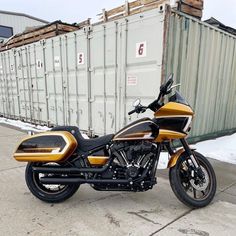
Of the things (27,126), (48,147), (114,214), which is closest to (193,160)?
(114,214)

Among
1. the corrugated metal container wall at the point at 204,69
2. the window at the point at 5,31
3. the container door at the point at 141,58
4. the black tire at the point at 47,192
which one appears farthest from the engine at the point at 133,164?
the window at the point at 5,31

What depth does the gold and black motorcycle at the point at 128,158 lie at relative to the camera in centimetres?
254

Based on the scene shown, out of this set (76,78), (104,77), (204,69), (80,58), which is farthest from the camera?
(76,78)

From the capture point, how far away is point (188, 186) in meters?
2.71

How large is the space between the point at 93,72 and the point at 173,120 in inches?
142

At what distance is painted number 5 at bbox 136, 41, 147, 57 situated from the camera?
4523 mm

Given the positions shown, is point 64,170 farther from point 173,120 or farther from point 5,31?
point 5,31

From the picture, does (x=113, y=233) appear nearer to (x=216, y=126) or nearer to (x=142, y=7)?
(x=142, y=7)

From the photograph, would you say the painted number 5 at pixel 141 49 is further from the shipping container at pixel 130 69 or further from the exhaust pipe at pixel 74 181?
the exhaust pipe at pixel 74 181

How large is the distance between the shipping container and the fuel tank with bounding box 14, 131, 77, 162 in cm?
232

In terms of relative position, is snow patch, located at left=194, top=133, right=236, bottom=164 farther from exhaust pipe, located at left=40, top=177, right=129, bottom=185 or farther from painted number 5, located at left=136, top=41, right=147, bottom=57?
exhaust pipe, located at left=40, top=177, right=129, bottom=185

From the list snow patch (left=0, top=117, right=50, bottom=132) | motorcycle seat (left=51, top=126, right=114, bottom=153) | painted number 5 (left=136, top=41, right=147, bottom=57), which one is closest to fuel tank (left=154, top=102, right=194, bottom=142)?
motorcycle seat (left=51, top=126, right=114, bottom=153)

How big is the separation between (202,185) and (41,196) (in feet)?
5.95

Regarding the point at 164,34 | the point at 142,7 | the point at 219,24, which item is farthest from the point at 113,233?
the point at 219,24
